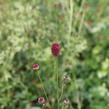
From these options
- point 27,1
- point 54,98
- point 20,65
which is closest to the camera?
point 54,98

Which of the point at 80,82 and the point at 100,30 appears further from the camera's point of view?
the point at 100,30

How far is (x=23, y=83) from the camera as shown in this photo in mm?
2371

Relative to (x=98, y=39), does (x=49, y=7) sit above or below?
above

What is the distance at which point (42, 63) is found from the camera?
2449 millimetres

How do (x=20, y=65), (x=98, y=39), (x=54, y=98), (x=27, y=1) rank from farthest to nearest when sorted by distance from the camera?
(x=98, y=39) → (x=27, y=1) → (x=20, y=65) → (x=54, y=98)

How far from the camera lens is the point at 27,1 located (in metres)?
2.72

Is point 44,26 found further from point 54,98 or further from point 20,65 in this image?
point 54,98

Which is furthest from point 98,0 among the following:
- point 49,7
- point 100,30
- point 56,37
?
point 56,37

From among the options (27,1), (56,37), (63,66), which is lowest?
(63,66)

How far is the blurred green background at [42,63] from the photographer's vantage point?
224 centimetres

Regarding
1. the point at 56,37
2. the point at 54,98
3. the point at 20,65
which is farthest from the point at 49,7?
the point at 54,98

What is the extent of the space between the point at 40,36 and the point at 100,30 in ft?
3.01

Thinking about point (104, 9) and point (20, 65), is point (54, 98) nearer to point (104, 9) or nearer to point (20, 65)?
point (20, 65)

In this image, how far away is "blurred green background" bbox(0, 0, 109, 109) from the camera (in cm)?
224
